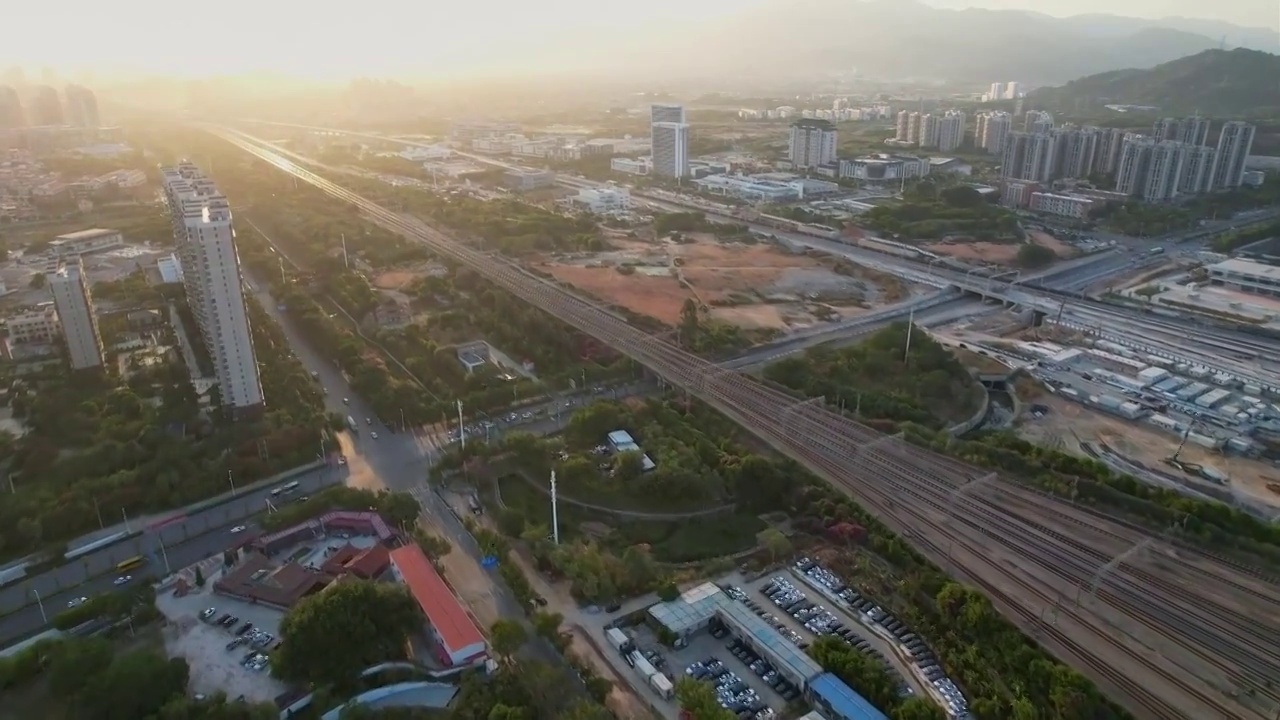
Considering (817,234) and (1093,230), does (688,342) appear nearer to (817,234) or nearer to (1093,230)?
(817,234)

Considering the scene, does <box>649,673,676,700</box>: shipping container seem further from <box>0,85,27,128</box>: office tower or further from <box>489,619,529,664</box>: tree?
<box>0,85,27,128</box>: office tower

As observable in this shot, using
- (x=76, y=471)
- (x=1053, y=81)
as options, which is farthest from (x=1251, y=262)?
(x=1053, y=81)

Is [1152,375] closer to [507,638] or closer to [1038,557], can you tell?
[1038,557]

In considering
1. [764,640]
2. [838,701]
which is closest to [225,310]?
[764,640]

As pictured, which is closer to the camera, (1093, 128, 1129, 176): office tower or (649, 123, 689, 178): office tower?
(1093, 128, 1129, 176): office tower

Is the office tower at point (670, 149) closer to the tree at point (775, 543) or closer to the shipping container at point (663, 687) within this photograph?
the tree at point (775, 543)

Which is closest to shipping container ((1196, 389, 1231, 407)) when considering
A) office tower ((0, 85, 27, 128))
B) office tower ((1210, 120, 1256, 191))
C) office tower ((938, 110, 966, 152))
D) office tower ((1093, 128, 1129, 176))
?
office tower ((1210, 120, 1256, 191))
